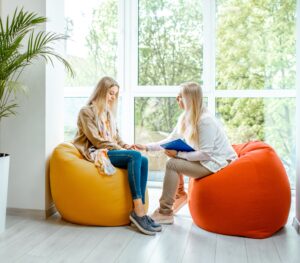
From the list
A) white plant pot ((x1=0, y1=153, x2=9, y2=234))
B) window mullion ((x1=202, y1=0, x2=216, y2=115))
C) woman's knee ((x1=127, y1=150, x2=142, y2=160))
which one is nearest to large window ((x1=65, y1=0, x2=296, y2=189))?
window mullion ((x1=202, y1=0, x2=216, y2=115))

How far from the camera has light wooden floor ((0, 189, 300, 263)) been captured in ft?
6.97

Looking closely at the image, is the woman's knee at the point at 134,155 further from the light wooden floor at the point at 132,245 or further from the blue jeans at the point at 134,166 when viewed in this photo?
the light wooden floor at the point at 132,245

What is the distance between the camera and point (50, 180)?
9.33 ft

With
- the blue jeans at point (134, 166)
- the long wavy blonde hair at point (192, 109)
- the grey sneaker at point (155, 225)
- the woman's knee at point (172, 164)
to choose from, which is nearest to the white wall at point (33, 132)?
the blue jeans at point (134, 166)

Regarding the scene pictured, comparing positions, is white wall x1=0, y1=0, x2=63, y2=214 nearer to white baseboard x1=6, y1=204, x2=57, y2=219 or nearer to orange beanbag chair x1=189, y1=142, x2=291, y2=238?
white baseboard x1=6, y1=204, x2=57, y2=219

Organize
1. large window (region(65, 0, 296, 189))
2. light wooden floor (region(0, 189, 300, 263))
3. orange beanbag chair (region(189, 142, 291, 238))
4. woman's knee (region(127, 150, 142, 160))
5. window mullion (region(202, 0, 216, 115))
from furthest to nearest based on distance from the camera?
window mullion (region(202, 0, 216, 115)) < large window (region(65, 0, 296, 189)) < woman's knee (region(127, 150, 142, 160)) < orange beanbag chair (region(189, 142, 291, 238)) < light wooden floor (region(0, 189, 300, 263))

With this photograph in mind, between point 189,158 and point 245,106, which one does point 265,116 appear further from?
point 189,158

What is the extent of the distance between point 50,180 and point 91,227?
1.68 feet

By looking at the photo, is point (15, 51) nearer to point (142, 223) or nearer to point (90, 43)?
point (142, 223)

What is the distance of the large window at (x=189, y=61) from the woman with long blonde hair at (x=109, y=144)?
1148mm

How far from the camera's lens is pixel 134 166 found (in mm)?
2654

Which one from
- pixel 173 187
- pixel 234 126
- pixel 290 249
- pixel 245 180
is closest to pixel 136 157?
pixel 173 187

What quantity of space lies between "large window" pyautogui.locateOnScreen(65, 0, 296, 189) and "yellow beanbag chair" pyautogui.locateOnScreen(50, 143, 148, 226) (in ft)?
5.01

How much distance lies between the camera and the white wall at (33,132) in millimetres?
2861
